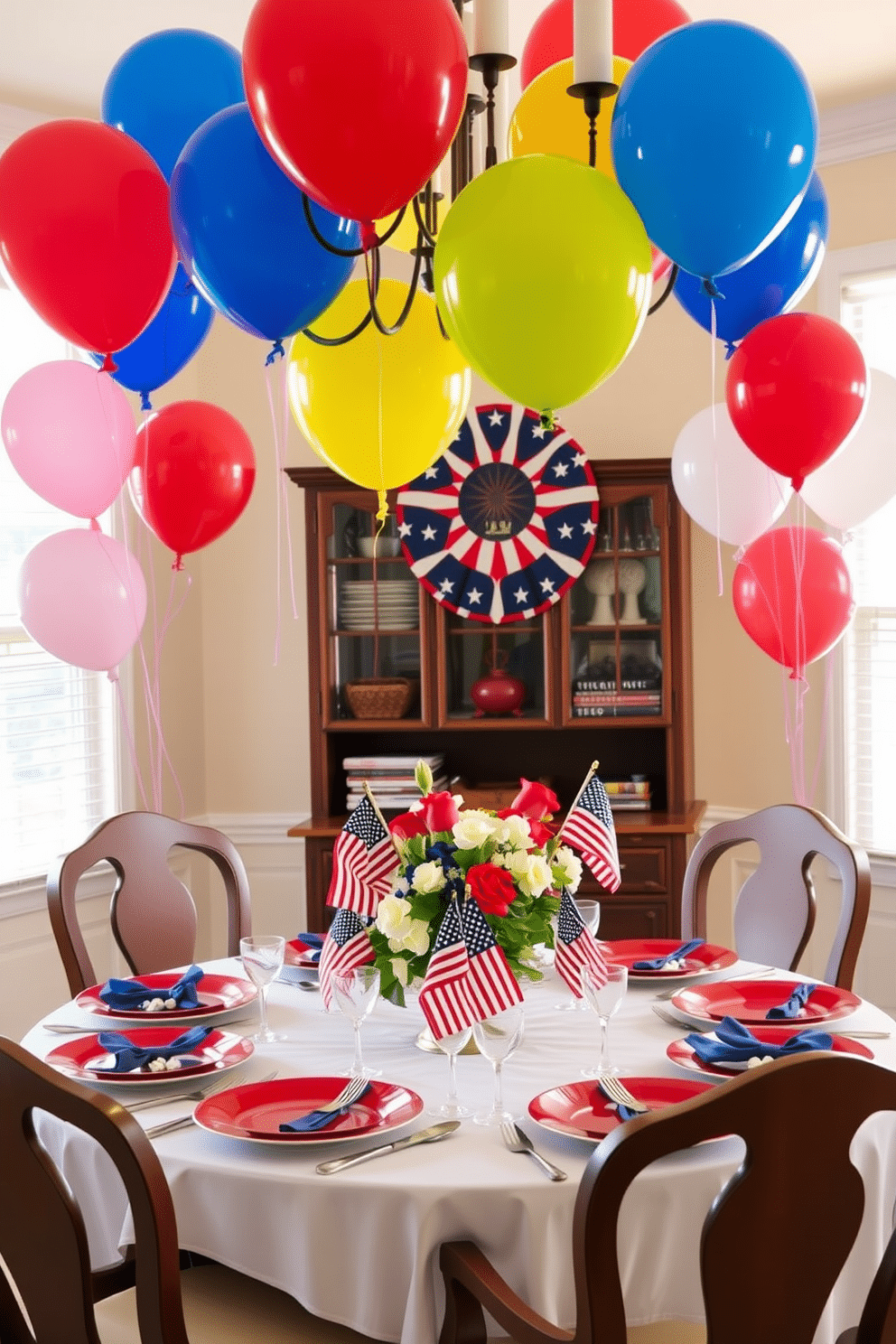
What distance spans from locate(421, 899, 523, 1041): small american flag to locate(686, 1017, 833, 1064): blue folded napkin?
316mm

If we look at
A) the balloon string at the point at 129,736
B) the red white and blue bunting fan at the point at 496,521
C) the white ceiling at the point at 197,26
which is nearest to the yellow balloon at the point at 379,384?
the white ceiling at the point at 197,26

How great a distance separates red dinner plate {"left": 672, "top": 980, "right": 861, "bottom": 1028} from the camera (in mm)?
2025

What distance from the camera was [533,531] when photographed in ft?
12.2

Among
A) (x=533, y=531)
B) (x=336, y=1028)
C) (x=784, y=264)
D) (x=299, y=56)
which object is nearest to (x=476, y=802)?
(x=533, y=531)

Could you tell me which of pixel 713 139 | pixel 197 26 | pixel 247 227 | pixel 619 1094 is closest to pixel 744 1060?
pixel 619 1094

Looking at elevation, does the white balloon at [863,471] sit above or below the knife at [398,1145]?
above

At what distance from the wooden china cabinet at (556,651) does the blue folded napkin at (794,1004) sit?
146cm

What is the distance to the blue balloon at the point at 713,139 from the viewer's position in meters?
1.60

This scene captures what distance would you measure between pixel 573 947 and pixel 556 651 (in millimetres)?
1923

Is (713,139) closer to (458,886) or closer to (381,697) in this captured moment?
(458,886)

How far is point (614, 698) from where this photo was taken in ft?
12.2

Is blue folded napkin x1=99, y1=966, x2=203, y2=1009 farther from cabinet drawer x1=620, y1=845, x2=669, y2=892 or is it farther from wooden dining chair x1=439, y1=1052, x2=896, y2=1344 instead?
cabinet drawer x1=620, y1=845, x2=669, y2=892

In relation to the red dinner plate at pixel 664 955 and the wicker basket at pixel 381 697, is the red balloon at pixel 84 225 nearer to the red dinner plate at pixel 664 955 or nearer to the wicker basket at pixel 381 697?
the red dinner plate at pixel 664 955

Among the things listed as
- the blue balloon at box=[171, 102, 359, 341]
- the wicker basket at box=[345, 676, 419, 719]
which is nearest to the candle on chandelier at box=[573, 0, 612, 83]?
the blue balloon at box=[171, 102, 359, 341]
